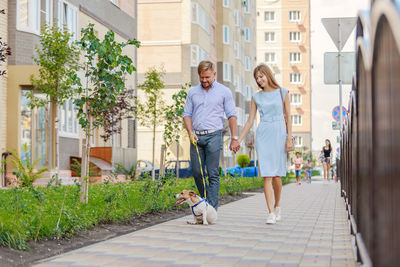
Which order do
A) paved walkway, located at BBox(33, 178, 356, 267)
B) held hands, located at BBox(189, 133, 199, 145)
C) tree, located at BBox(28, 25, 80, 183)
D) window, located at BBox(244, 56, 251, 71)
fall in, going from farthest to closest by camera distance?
window, located at BBox(244, 56, 251, 71) < tree, located at BBox(28, 25, 80, 183) < held hands, located at BBox(189, 133, 199, 145) < paved walkway, located at BBox(33, 178, 356, 267)

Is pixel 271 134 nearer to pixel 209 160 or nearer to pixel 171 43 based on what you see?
pixel 209 160

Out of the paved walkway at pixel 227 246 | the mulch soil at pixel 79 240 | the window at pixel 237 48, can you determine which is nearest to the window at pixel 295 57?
the window at pixel 237 48

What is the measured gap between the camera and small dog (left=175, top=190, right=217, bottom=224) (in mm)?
8648

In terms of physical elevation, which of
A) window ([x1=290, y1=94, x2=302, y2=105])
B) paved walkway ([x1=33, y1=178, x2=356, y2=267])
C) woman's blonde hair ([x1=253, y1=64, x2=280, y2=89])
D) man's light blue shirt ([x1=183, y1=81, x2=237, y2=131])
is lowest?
paved walkway ([x1=33, y1=178, x2=356, y2=267])

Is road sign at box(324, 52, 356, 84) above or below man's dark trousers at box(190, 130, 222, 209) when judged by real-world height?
above

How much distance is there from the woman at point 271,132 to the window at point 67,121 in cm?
1736

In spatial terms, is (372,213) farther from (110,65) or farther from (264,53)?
(264,53)

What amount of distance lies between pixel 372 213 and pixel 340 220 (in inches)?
266

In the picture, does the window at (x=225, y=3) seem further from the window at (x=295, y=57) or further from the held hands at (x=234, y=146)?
the held hands at (x=234, y=146)

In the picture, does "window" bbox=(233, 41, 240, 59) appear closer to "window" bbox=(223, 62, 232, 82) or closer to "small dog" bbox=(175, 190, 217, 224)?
"window" bbox=(223, 62, 232, 82)

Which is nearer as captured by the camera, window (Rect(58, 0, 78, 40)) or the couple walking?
the couple walking

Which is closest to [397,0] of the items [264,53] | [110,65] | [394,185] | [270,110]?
[394,185]

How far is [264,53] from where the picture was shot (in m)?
102

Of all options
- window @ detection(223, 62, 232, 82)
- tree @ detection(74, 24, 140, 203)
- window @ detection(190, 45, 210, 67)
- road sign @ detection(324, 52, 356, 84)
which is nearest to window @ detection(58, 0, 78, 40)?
road sign @ detection(324, 52, 356, 84)
